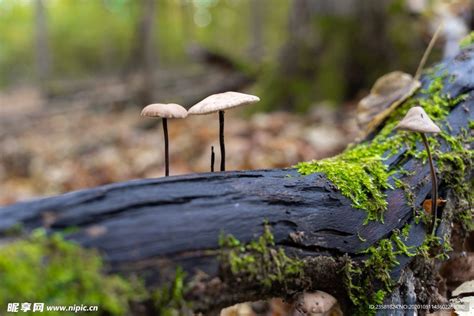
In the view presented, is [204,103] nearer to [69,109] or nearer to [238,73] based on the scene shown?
[238,73]

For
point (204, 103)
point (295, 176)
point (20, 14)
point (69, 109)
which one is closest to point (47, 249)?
point (204, 103)

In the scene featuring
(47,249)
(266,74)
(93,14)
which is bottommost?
(47,249)

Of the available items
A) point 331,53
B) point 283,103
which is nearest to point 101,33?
point 283,103

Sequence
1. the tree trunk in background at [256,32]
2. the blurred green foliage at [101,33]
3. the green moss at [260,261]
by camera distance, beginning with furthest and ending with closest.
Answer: the blurred green foliage at [101,33], the tree trunk in background at [256,32], the green moss at [260,261]

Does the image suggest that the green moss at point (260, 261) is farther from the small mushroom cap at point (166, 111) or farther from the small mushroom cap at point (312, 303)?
the small mushroom cap at point (166, 111)

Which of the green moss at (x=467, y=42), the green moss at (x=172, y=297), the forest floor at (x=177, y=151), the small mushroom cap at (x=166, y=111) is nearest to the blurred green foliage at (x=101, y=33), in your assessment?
the forest floor at (x=177, y=151)

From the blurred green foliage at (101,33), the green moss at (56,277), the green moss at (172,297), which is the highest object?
the blurred green foliage at (101,33)
